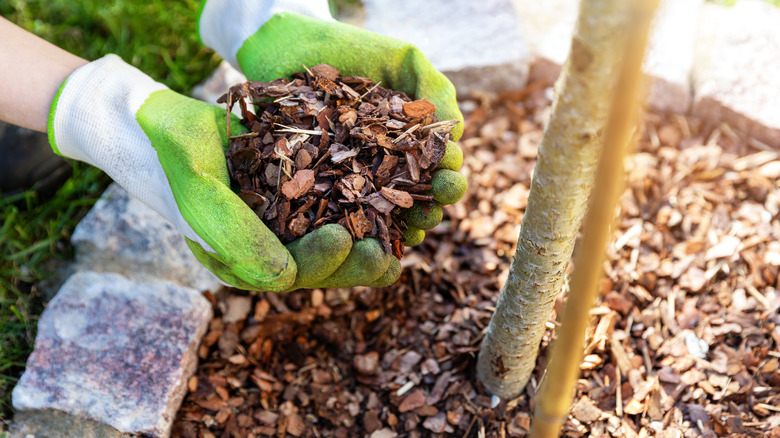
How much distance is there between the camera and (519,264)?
5.00 feet

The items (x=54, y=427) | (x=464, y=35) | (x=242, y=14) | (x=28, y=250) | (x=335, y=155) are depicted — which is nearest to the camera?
(x=335, y=155)

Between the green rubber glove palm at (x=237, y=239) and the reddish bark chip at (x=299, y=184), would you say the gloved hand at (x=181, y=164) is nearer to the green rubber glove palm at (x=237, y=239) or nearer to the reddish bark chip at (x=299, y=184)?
the green rubber glove palm at (x=237, y=239)

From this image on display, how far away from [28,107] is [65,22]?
58.2 inches

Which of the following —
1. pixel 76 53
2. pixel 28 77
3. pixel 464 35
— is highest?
pixel 464 35

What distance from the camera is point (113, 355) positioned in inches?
75.5

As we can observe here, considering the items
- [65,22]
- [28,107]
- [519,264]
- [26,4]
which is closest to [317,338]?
[519,264]

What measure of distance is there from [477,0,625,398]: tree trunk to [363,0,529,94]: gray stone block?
149 centimetres

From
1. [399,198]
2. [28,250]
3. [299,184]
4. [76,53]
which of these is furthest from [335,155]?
[76,53]

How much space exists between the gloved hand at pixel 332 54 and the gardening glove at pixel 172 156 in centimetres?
30

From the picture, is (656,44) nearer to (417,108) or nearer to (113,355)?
(417,108)

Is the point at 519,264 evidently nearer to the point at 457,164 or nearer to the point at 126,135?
the point at 457,164

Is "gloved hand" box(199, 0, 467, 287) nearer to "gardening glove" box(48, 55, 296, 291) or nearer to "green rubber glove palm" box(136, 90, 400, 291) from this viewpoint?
"green rubber glove palm" box(136, 90, 400, 291)

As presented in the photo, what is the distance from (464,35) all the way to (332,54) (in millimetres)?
1262

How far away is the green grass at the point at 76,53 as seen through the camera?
6.95ft
